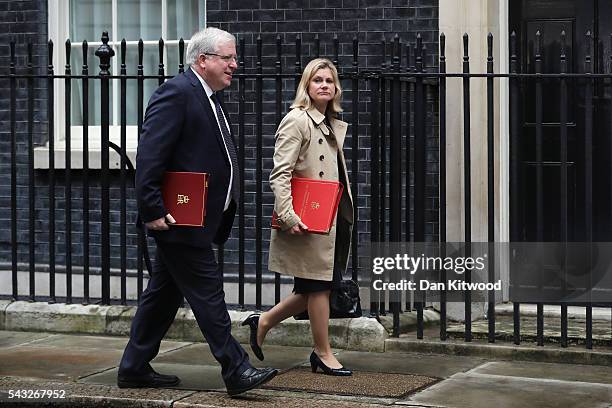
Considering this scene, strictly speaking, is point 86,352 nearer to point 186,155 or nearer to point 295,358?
point 295,358

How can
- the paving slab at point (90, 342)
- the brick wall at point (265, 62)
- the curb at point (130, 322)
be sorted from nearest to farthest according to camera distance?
the curb at point (130, 322)
the paving slab at point (90, 342)
the brick wall at point (265, 62)

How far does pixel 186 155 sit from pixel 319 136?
3.02ft

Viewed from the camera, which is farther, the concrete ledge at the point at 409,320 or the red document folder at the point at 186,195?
the concrete ledge at the point at 409,320

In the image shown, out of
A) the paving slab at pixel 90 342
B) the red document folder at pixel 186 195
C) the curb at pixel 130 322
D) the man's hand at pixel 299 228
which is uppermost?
the red document folder at pixel 186 195

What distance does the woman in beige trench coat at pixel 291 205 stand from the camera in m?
7.16

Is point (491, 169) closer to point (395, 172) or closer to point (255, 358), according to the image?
point (395, 172)

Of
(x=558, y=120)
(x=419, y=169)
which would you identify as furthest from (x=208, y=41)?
(x=558, y=120)

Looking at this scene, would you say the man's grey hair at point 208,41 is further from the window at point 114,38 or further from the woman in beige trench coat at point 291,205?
the window at point 114,38

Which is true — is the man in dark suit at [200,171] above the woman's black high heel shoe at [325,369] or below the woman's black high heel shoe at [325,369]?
above

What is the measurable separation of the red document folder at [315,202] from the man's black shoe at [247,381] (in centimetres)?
91

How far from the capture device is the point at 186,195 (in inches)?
261

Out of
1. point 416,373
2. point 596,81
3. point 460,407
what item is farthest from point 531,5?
point 460,407

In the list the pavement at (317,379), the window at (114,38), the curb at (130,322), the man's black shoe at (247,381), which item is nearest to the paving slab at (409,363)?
the pavement at (317,379)

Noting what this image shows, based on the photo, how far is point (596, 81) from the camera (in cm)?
916
